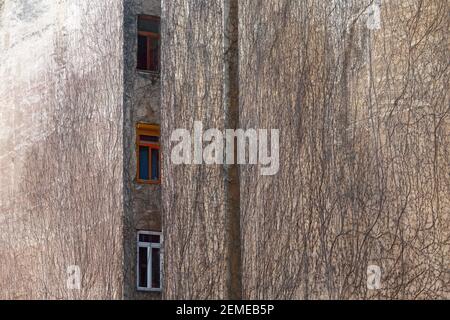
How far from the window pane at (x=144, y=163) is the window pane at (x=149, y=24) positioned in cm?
155

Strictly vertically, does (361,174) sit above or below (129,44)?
below

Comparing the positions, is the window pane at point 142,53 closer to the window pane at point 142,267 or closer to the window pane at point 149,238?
the window pane at point 149,238

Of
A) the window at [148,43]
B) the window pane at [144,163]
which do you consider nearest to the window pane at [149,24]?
the window at [148,43]

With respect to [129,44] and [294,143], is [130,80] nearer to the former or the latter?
[129,44]

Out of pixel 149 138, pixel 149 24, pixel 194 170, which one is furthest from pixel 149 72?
pixel 194 170

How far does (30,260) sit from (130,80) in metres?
2.56

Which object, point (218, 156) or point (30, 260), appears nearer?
point (218, 156)

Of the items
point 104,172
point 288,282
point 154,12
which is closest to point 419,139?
point 288,282

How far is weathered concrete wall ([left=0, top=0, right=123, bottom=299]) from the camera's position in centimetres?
1238

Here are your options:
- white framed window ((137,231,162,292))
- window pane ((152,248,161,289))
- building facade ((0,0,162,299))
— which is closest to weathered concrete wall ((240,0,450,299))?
A: building facade ((0,0,162,299))

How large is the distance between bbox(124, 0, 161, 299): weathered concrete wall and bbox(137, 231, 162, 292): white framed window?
98 millimetres

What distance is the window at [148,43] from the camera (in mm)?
13430

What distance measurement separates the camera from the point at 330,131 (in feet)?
20.9
